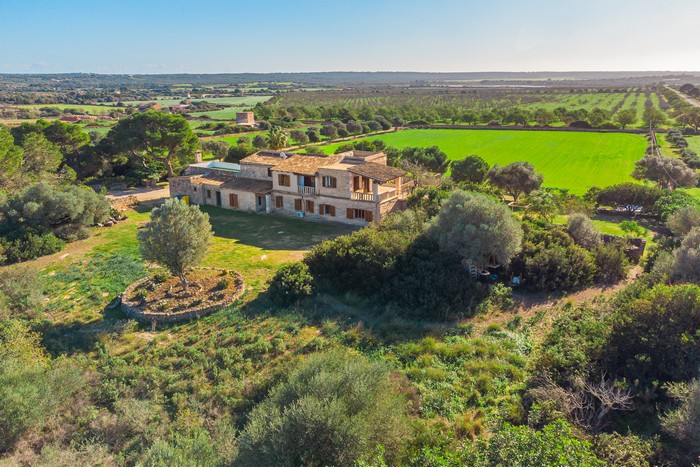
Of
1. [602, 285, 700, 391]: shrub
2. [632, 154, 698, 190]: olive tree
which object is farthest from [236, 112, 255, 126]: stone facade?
[602, 285, 700, 391]: shrub

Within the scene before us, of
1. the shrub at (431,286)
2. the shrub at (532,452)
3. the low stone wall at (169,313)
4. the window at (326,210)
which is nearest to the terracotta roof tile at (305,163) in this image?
the window at (326,210)

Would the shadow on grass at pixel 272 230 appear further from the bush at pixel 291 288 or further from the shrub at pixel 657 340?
the shrub at pixel 657 340

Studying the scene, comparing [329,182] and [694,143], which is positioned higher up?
[329,182]

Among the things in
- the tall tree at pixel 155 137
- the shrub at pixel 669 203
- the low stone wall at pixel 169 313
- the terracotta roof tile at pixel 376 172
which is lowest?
the low stone wall at pixel 169 313

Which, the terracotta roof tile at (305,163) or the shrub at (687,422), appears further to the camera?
the terracotta roof tile at (305,163)

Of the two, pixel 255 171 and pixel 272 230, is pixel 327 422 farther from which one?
pixel 255 171

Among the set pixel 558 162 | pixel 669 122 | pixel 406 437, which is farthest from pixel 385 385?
pixel 669 122

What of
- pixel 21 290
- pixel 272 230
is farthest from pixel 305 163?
pixel 21 290
